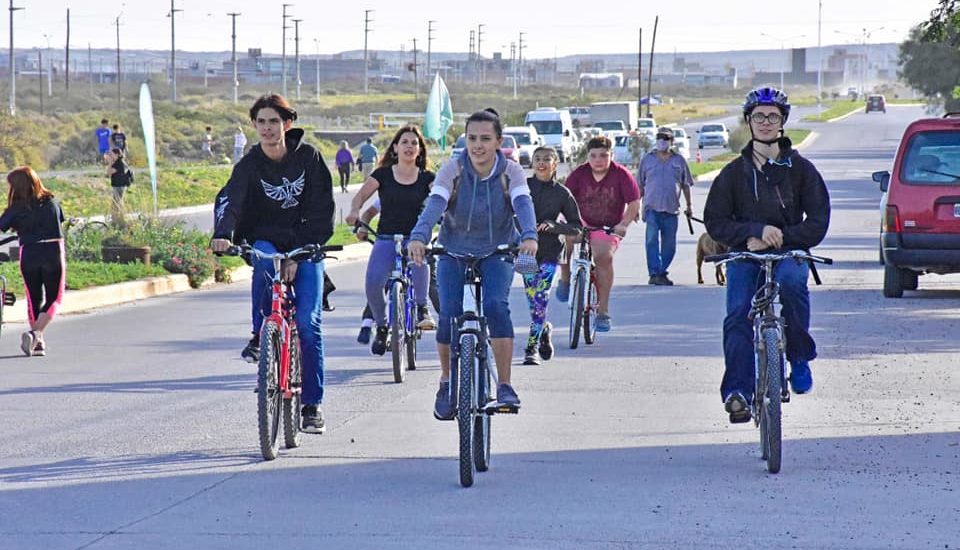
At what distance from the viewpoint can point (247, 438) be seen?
9727mm

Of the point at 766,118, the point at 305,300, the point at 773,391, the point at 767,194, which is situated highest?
the point at 766,118

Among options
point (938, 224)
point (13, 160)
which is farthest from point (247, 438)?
point (13, 160)

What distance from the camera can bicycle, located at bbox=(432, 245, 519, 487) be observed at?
8055 millimetres

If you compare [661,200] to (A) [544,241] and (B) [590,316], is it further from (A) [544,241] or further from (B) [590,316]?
(A) [544,241]

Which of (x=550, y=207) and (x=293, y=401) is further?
(x=550, y=207)

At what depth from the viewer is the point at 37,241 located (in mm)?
14203

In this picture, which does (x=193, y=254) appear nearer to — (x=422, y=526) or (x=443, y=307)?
(x=443, y=307)

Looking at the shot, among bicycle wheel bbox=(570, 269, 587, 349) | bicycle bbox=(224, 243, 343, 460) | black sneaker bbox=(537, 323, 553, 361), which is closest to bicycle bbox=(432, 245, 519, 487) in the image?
bicycle bbox=(224, 243, 343, 460)

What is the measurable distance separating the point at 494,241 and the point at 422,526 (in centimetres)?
192

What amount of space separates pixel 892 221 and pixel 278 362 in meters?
10.2

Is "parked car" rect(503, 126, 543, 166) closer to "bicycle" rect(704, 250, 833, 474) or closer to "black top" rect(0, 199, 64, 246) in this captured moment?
"black top" rect(0, 199, 64, 246)

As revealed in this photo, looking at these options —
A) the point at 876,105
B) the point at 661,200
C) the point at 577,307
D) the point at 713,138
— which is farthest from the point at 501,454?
the point at 876,105

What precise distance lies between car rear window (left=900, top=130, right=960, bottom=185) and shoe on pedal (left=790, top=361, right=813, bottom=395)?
29.7 feet

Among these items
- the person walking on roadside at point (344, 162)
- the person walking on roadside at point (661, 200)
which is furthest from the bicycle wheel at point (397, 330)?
the person walking on roadside at point (344, 162)
